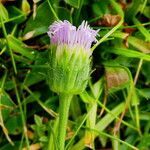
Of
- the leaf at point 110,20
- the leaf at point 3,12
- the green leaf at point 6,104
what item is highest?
the leaf at point 3,12

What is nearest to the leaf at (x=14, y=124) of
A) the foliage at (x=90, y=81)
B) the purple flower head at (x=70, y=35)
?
the foliage at (x=90, y=81)

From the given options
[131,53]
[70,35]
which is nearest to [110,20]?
[131,53]

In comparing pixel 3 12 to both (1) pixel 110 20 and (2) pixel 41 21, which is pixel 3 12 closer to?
(2) pixel 41 21

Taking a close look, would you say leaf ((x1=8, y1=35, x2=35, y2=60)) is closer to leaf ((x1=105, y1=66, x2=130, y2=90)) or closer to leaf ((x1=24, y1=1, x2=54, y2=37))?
leaf ((x1=24, y1=1, x2=54, y2=37))

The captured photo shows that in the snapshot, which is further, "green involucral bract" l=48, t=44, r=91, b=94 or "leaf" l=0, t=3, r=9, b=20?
"leaf" l=0, t=3, r=9, b=20

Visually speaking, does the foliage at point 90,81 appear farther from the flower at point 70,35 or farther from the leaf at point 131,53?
the flower at point 70,35

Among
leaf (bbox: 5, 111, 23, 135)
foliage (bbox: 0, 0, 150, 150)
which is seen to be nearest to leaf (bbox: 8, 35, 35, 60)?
foliage (bbox: 0, 0, 150, 150)

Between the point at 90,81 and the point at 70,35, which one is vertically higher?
the point at 70,35

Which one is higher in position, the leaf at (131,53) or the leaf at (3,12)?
the leaf at (3,12)
